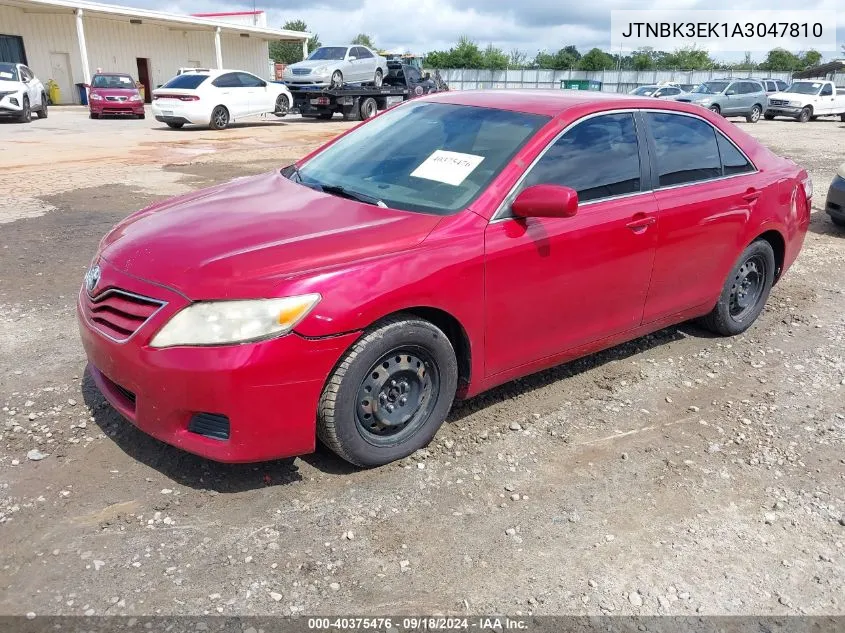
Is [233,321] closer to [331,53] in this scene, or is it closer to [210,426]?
[210,426]

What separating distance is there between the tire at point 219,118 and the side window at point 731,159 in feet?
56.4

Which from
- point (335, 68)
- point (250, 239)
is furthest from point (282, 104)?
point (250, 239)

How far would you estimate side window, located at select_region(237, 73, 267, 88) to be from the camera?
20.6m

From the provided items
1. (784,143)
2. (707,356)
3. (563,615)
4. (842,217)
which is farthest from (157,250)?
(784,143)

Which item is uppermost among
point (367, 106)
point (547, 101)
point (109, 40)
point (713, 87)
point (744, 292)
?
point (109, 40)

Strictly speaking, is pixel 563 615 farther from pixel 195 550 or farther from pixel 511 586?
pixel 195 550

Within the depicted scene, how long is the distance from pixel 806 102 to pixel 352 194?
30189 mm

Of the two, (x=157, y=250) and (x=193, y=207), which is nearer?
(x=157, y=250)

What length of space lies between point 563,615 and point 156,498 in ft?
5.73

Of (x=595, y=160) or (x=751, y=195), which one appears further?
(x=751, y=195)

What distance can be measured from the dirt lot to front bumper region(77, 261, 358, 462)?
316mm

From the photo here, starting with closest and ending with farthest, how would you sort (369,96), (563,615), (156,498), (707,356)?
(563,615) → (156,498) → (707,356) → (369,96)

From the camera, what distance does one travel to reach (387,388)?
3164 millimetres

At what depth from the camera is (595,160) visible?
3.77 metres
